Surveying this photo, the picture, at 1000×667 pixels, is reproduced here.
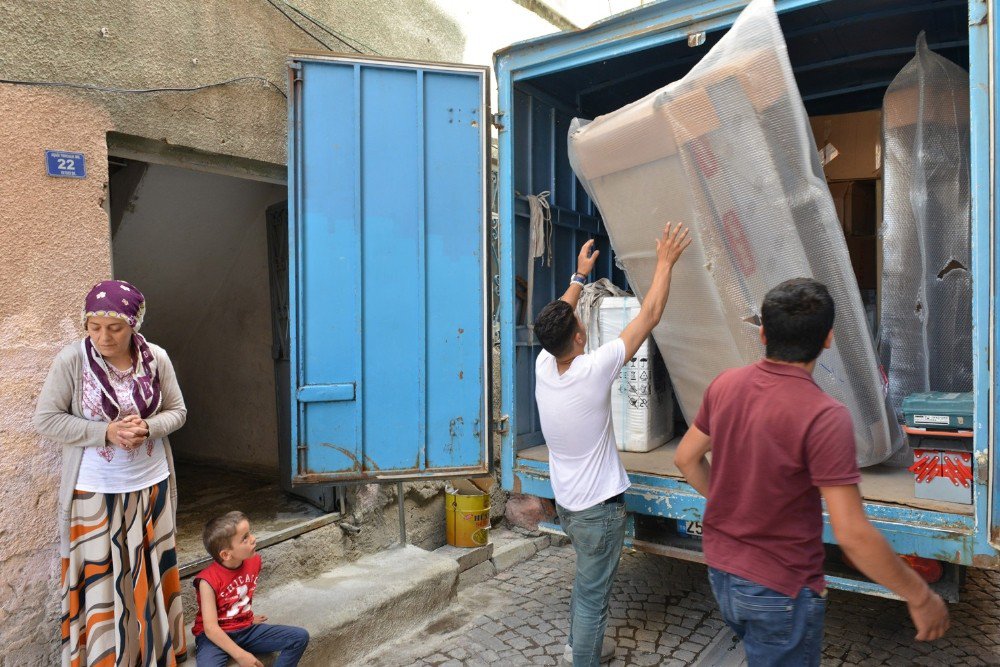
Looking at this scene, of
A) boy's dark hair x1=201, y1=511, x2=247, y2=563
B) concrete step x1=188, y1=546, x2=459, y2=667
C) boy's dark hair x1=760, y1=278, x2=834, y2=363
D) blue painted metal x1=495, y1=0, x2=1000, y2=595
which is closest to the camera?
boy's dark hair x1=760, y1=278, x2=834, y2=363

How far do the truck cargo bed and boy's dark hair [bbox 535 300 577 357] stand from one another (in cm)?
77

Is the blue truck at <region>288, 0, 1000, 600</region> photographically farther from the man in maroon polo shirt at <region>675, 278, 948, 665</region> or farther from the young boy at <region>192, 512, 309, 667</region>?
the man in maroon polo shirt at <region>675, 278, 948, 665</region>

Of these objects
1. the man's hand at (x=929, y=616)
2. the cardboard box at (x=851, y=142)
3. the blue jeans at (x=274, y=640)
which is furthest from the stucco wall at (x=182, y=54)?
the man's hand at (x=929, y=616)

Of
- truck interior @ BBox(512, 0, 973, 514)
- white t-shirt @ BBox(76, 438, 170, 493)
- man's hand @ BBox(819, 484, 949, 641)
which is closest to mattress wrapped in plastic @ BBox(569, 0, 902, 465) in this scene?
truck interior @ BBox(512, 0, 973, 514)

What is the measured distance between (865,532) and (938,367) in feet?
5.30

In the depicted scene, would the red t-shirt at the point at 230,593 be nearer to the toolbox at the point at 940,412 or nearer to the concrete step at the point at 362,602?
the concrete step at the point at 362,602

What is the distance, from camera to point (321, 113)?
122 inches

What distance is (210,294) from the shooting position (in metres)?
4.80

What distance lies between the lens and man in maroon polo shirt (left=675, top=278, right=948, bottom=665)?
1.48 m

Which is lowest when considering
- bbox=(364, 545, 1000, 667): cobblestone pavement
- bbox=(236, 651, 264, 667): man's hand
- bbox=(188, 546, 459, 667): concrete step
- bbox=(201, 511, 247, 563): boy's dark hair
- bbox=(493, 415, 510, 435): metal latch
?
bbox=(364, 545, 1000, 667): cobblestone pavement

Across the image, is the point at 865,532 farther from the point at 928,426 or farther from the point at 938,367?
the point at 938,367

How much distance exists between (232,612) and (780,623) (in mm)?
1886

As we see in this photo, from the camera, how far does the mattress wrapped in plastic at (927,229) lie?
2652 mm

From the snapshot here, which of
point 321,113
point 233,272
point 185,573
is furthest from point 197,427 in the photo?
point 321,113
